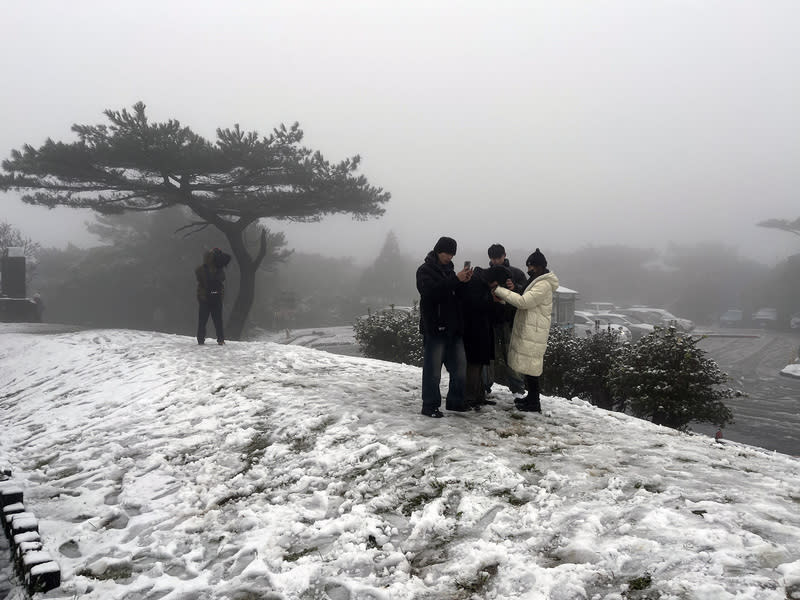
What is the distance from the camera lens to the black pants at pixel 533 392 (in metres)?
6.65

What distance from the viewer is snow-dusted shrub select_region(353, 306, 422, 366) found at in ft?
55.3

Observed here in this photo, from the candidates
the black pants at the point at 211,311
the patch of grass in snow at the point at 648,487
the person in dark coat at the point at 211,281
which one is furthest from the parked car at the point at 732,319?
the patch of grass in snow at the point at 648,487

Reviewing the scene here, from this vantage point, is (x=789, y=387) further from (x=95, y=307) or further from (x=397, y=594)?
(x=95, y=307)

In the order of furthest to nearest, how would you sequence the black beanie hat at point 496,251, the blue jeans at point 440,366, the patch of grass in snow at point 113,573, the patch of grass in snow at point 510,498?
the black beanie hat at point 496,251
the blue jeans at point 440,366
the patch of grass in snow at point 510,498
the patch of grass in snow at point 113,573

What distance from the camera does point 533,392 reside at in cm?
667

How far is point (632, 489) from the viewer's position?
164 inches

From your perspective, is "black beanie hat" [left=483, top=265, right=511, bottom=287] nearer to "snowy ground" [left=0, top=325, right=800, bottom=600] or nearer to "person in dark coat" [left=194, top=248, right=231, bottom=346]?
"snowy ground" [left=0, top=325, right=800, bottom=600]

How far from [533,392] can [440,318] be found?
5.58ft

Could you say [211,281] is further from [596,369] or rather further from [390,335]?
[596,369]

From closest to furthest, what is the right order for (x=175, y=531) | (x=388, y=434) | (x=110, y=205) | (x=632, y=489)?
(x=632, y=489), (x=175, y=531), (x=388, y=434), (x=110, y=205)

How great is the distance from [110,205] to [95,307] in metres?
19.2

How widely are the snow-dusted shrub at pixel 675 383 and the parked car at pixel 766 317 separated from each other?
174 feet

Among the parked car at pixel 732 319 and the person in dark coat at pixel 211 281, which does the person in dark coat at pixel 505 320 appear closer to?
the person in dark coat at pixel 211 281

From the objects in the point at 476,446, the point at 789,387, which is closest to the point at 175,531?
the point at 476,446
